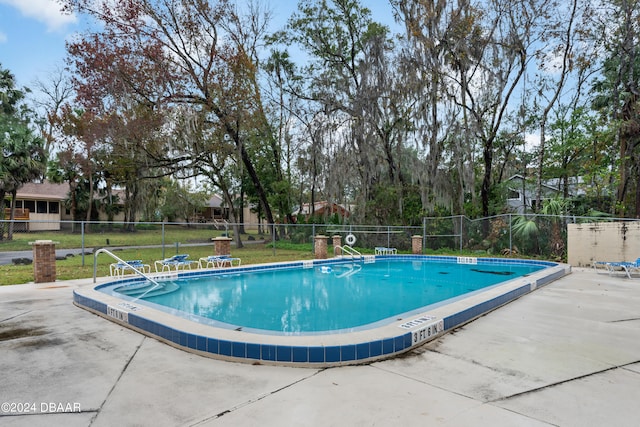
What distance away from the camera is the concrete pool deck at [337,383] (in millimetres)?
1984

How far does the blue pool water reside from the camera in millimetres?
4734

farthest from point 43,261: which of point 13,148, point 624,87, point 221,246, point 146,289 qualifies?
point 624,87

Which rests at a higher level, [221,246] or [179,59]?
[179,59]

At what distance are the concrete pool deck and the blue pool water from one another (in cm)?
101

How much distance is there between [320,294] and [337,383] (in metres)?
4.33

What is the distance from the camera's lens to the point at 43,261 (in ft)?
22.5

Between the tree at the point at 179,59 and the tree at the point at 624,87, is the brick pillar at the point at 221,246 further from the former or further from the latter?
the tree at the point at 624,87

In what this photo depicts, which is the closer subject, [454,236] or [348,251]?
[348,251]

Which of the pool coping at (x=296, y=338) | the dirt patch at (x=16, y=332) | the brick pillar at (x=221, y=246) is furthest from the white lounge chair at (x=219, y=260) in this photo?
the dirt patch at (x=16, y=332)

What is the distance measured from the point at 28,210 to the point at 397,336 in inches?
1140

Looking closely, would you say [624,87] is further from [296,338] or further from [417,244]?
[296,338]

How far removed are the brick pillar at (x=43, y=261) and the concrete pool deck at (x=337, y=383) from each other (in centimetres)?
339

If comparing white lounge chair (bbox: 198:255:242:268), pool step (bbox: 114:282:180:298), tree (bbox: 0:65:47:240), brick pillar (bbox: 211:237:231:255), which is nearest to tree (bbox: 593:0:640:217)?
white lounge chair (bbox: 198:255:242:268)

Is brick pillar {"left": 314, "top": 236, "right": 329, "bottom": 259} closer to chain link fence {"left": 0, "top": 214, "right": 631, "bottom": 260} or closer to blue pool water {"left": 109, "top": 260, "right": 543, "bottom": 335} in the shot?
chain link fence {"left": 0, "top": 214, "right": 631, "bottom": 260}
